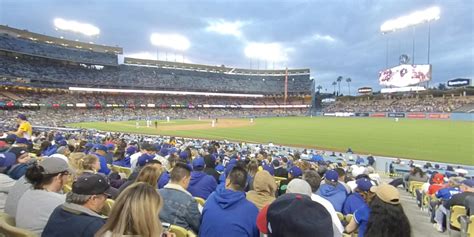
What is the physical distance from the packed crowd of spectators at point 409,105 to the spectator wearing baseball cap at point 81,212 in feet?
250

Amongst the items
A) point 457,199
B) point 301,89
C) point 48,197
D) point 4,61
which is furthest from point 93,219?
point 301,89

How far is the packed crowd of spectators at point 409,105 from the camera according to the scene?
68.4 meters

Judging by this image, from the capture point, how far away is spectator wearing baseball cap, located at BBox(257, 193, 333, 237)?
205 centimetres

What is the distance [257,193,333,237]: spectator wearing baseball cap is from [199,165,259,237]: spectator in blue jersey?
973mm

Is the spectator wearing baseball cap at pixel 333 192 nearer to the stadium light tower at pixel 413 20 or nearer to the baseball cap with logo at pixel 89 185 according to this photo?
the baseball cap with logo at pixel 89 185

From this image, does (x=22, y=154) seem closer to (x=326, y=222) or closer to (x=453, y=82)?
(x=326, y=222)

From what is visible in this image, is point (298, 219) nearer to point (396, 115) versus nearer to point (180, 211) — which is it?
point (180, 211)

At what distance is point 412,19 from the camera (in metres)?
62.9

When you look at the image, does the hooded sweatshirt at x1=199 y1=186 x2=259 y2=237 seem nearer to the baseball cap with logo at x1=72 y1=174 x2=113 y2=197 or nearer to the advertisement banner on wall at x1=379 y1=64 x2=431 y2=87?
the baseball cap with logo at x1=72 y1=174 x2=113 y2=197

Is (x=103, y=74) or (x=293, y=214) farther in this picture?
(x=103, y=74)

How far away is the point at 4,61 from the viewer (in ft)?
203

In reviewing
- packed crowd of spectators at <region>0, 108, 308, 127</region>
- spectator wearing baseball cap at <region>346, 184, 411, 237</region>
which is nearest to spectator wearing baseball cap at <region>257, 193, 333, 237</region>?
spectator wearing baseball cap at <region>346, 184, 411, 237</region>

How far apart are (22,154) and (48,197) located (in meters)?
4.27

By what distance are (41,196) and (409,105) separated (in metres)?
86.1
